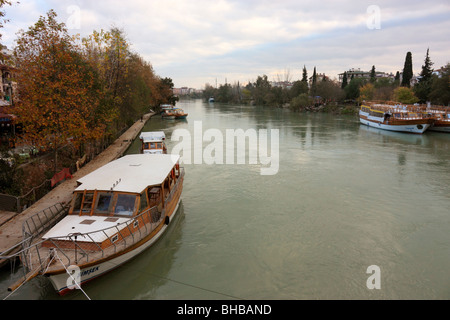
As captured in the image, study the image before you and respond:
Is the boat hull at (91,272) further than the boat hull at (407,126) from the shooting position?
No

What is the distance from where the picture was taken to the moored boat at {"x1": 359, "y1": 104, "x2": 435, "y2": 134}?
139ft

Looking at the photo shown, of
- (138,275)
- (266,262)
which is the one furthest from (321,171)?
(138,275)

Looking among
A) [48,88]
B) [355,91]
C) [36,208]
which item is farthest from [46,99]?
[355,91]

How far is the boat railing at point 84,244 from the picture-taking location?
25.8ft

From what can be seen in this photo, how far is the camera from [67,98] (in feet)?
53.3

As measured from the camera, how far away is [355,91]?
3469 inches

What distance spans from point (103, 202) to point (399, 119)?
149 feet

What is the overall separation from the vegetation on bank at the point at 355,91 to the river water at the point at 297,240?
4434 centimetres

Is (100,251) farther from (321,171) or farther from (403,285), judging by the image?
(321,171)

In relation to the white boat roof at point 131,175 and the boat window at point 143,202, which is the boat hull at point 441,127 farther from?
the boat window at point 143,202

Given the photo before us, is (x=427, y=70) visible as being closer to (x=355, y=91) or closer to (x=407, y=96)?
(x=407, y=96)

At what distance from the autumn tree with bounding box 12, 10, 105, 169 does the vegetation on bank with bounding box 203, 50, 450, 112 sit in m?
56.6

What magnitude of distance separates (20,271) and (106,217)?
283 centimetres

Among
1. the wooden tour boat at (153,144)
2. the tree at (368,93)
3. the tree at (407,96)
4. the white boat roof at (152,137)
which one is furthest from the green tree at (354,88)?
the wooden tour boat at (153,144)
